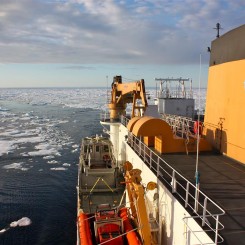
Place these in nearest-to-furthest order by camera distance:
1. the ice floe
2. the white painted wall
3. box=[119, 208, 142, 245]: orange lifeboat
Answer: the white painted wall
box=[119, 208, 142, 245]: orange lifeboat
the ice floe

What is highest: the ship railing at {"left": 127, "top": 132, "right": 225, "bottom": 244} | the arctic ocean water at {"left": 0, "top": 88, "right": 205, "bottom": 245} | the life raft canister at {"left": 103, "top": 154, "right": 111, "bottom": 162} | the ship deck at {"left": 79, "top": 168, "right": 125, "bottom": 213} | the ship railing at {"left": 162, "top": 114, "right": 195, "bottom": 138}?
the ship railing at {"left": 162, "top": 114, "right": 195, "bottom": 138}

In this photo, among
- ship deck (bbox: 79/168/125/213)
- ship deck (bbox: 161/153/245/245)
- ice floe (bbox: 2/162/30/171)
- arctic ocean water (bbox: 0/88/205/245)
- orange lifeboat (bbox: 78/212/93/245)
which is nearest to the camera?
ship deck (bbox: 161/153/245/245)

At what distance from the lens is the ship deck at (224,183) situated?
635 centimetres

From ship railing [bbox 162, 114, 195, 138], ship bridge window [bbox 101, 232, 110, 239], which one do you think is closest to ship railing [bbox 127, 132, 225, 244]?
ship bridge window [bbox 101, 232, 110, 239]

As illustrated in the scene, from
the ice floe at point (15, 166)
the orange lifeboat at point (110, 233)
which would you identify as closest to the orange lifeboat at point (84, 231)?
the orange lifeboat at point (110, 233)

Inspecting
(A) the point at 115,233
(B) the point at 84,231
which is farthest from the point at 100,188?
(A) the point at 115,233

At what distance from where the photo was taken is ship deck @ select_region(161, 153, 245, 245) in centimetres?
635

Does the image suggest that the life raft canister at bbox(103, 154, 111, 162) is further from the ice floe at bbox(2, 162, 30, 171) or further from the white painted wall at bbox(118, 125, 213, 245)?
the ice floe at bbox(2, 162, 30, 171)

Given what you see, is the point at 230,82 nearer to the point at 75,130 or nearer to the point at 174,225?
the point at 174,225

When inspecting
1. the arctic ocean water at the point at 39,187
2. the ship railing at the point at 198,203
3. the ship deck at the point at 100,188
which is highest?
the ship railing at the point at 198,203

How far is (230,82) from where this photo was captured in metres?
11.8

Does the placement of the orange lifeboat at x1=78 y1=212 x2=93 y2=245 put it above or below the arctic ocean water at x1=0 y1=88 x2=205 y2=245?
above

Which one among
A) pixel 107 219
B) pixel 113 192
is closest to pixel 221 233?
pixel 107 219

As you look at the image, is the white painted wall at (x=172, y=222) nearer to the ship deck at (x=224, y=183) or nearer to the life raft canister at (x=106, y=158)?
the ship deck at (x=224, y=183)
